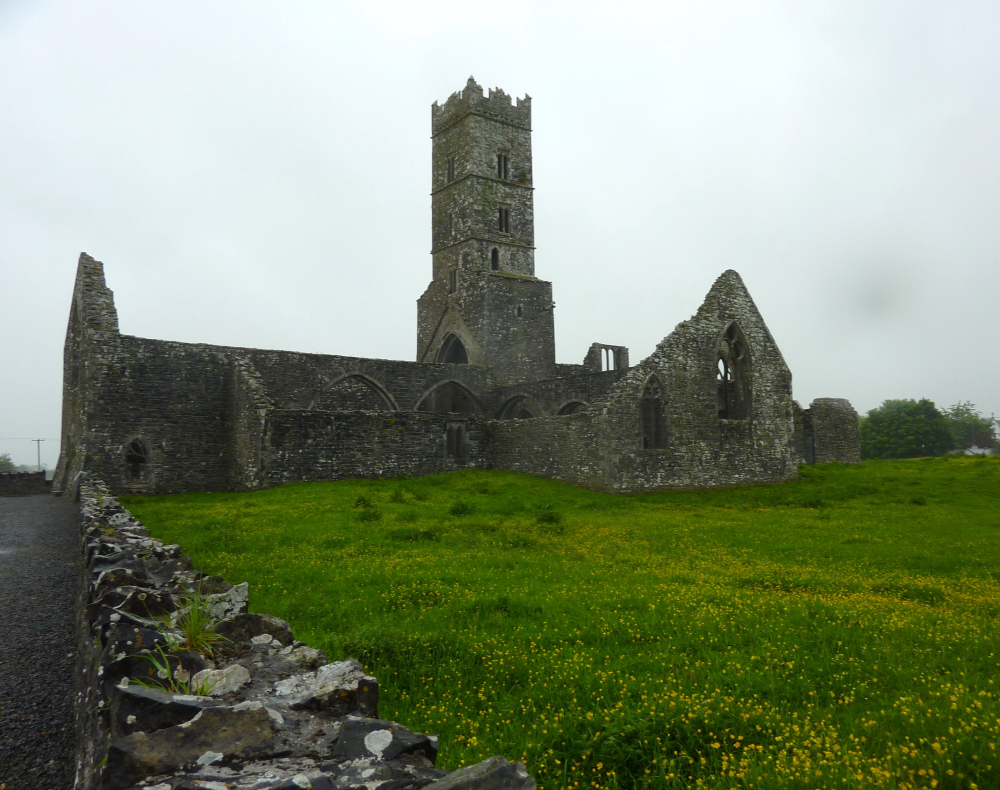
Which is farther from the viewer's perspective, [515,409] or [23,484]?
[515,409]

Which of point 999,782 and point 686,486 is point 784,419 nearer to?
point 686,486

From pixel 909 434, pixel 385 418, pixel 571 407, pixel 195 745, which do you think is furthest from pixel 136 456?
pixel 909 434

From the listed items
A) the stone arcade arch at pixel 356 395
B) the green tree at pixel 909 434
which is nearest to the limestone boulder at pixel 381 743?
the stone arcade arch at pixel 356 395

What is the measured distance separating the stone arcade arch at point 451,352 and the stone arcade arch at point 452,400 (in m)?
4.91

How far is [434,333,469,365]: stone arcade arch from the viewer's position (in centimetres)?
4147

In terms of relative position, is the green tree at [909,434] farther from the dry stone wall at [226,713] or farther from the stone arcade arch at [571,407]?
the dry stone wall at [226,713]

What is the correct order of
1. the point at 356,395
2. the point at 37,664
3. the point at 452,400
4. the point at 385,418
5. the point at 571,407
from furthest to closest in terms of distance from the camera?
the point at 452,400
the point at 571,407
the point at 356,395
the point at 385,418
the point at 37,664

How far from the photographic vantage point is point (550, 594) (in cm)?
764

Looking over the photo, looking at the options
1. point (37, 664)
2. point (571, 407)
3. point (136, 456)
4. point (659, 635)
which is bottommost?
point (659, 635)

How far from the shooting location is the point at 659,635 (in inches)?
237

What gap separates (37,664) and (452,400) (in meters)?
32.2

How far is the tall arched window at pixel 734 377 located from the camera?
25.5 m

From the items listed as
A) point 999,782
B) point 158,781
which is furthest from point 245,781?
point 999,782

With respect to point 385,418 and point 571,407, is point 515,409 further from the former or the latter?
point 385,418
